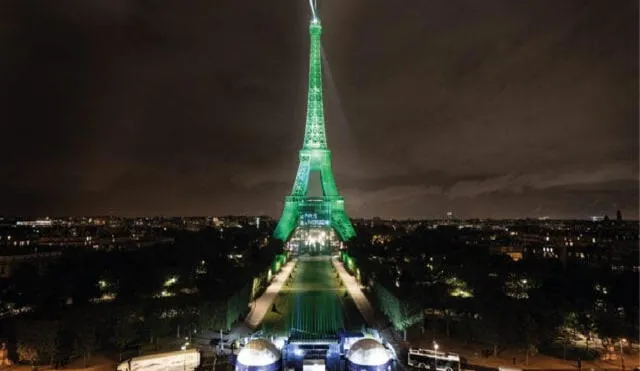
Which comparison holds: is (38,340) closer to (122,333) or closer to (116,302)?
(122,333)

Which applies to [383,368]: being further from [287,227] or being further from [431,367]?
[287,227]

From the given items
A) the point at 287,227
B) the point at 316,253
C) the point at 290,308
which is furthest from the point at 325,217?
the point at 290,308

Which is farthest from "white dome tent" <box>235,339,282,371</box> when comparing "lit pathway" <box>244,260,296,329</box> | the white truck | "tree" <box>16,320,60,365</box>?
"tree" <box>16,320,60,365</box>

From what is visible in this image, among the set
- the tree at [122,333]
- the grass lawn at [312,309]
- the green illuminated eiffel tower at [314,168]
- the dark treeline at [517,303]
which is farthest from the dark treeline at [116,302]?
the green illuminated eiffel tower at [314,168]

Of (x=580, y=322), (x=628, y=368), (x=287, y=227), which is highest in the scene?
(x=287, y=227)

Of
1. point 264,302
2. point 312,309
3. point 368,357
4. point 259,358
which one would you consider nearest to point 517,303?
point 368,357

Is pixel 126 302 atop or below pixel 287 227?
below

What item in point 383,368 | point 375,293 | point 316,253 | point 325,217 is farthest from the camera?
point 316,253
